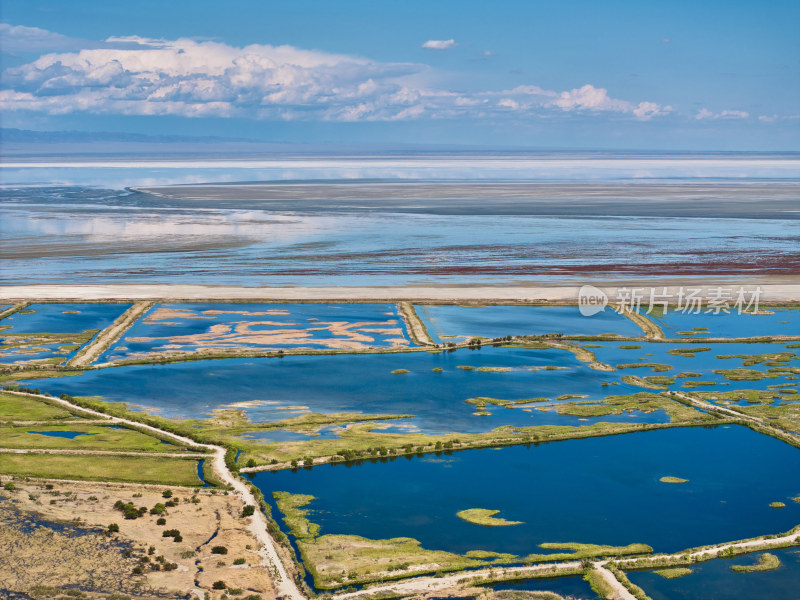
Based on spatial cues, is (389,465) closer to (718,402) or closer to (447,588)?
(447,588)

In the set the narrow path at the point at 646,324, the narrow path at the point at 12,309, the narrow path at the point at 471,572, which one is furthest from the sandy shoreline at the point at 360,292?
the narrow path at the point at 471,572

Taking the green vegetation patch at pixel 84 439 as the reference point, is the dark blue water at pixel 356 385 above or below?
above

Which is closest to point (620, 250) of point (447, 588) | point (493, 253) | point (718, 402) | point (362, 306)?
point (493, 253)

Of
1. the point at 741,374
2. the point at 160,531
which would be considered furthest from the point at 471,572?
the point at 741,374

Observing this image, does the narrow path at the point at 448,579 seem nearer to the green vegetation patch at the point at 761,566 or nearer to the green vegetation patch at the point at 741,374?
the green vegetation patch at the point at 761,566

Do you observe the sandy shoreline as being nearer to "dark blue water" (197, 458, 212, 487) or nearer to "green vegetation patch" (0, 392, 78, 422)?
"green vegetation patch" (0, 392, 78, 422)

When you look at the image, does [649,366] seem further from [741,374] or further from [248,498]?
[248,498]
